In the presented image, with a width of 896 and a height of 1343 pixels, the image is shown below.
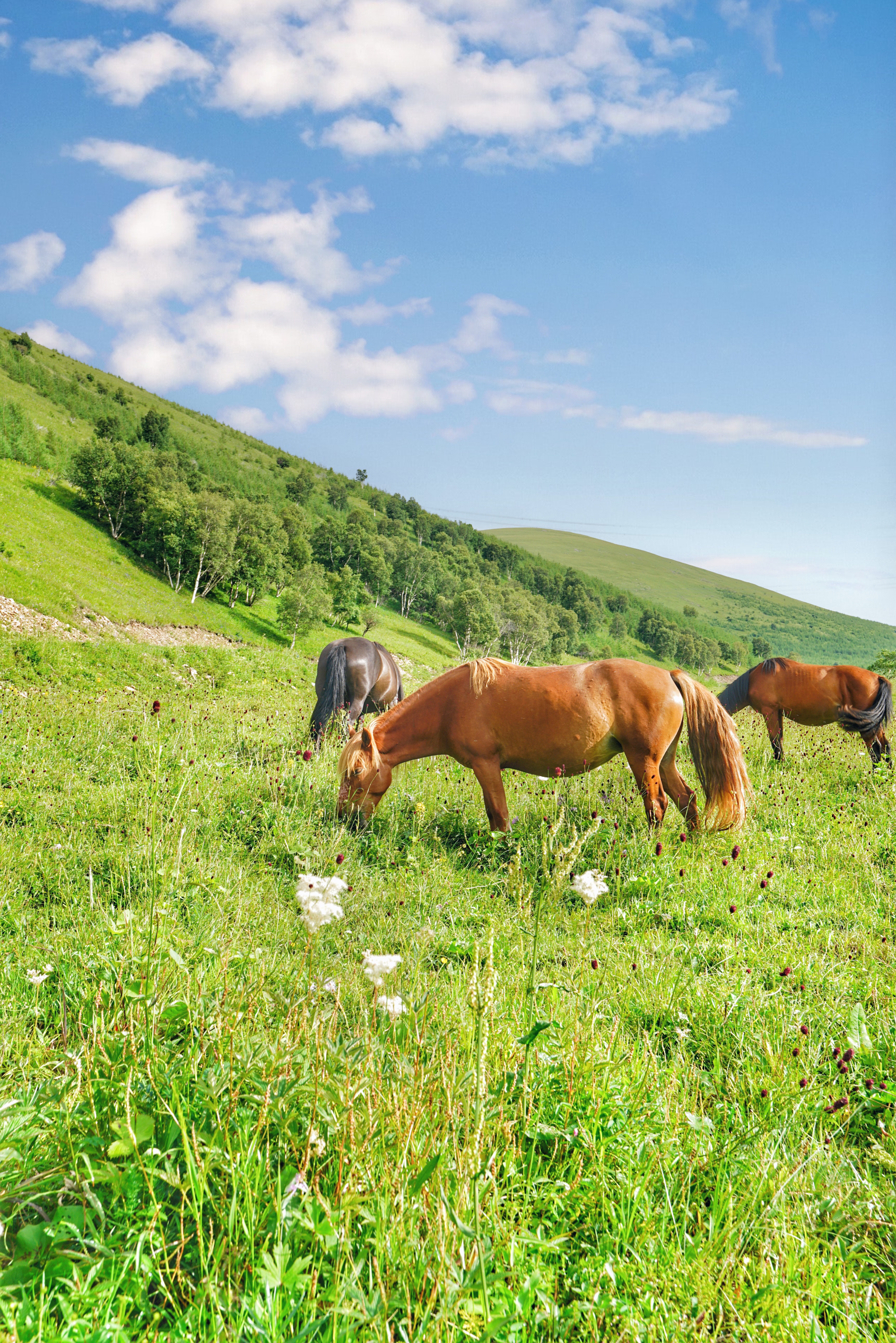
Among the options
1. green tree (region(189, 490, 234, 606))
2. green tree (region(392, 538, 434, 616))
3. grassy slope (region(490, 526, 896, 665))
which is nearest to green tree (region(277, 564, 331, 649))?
green tree (region(189, 490, 234, 606))

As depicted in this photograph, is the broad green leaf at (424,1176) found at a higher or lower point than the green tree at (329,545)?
lower

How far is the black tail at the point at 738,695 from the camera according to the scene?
12.3m

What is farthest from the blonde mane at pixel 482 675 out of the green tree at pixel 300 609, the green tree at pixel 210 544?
the green tree at pixel 210 544

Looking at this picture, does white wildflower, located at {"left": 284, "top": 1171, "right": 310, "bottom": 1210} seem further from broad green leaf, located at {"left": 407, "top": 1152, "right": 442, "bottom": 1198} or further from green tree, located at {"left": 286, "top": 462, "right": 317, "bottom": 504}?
green tree, located at {"left": 286, "top": 462, "right": 317, "bottom": 504}

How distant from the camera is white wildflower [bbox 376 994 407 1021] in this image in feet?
7.63

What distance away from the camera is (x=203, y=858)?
18.1 ft

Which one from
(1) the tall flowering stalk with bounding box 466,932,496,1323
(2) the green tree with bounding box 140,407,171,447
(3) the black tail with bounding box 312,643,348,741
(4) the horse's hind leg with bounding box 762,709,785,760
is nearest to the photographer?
(1) the tall flowering stalk with bounding box 466,932,496,1323

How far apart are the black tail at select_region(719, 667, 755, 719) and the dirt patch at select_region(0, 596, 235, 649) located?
66.2ft

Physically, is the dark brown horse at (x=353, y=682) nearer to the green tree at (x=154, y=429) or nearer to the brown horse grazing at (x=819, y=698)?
the brown horse grazing at (x=819, y=698)

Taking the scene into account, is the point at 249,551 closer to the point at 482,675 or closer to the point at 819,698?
the point at 819,698

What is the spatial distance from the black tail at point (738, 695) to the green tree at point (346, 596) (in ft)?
167

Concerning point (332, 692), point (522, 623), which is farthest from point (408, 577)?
point (332, 692)

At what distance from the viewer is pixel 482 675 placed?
6980mm

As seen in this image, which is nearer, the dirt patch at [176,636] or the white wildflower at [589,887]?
the white wildflower at [589,887]
